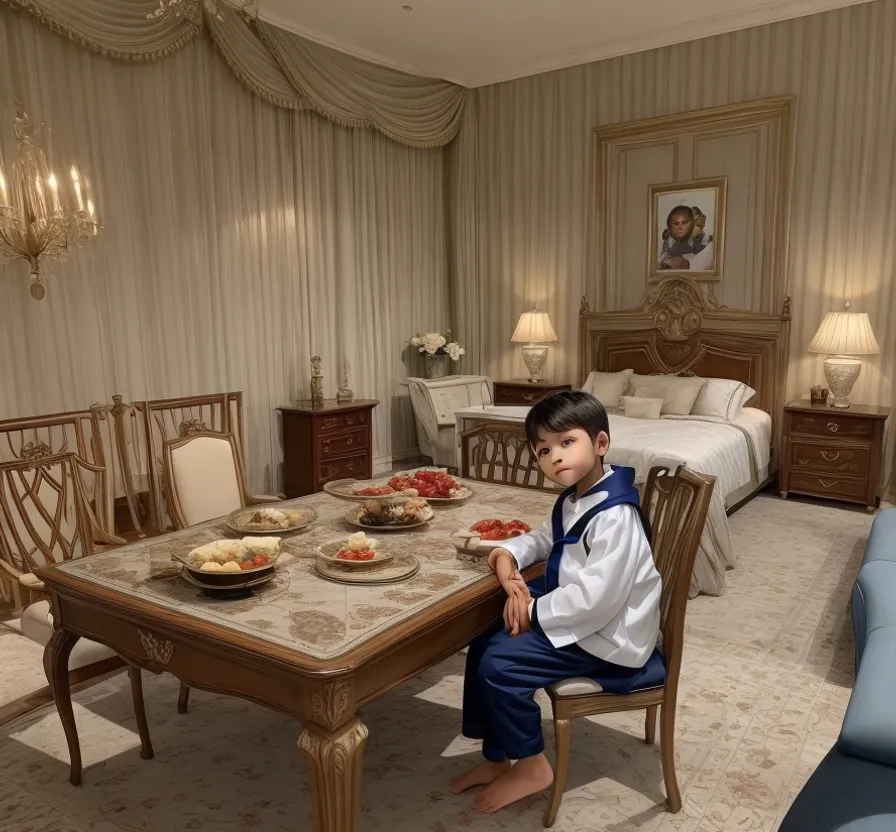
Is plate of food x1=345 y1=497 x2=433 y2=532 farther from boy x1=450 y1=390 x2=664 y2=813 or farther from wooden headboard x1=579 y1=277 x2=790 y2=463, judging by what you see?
wooden headboard x1=579 y1=277 x2=790 y2=463

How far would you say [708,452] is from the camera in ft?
14.6

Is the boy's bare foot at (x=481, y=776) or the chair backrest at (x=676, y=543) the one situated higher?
the chair backrest at (x=676, y=543)

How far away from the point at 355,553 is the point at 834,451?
14.6 ft

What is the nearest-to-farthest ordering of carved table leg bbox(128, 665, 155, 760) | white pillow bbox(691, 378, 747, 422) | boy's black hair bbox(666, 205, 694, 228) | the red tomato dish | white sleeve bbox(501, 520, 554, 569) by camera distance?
white sleeve bbox(501, 520, 554, 569)
the red tomato dish
carved table leg bbox(128, 665, 155, 760)
white pillow bbox(691, 378, 747, 422)
boy's black hair bbox(666, 205, 694, 228)

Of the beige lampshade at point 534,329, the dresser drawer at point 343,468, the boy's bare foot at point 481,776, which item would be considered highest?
the beige lampshade at point 534,329

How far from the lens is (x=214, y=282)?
5.31m

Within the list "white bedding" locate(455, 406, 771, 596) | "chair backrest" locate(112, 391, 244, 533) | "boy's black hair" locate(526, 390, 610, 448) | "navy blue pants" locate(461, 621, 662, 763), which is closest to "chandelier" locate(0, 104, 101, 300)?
"chair backrest" locate(112, 391, 244, 533)

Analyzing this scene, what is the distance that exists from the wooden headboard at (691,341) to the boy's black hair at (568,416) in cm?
434

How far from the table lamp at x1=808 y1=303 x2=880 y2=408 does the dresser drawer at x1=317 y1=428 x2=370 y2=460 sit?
3393mm

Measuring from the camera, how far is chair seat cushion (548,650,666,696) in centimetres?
196

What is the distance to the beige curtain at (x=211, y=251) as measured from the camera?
4.35 meters

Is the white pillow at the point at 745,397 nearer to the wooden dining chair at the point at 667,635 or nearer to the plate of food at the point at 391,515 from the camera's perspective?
the wooden dining chair at the point at 667,635

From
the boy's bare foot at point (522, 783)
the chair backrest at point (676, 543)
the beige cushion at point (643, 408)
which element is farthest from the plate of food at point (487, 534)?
the beige cushion at point (643, 408)

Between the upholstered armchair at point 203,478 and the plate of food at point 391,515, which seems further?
the upholstered armchair at point 203,478
